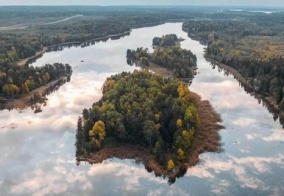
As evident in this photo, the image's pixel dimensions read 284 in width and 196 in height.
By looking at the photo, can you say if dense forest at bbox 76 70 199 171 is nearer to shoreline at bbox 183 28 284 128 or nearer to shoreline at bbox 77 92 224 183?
shoreline at bbox 77 92 224 183

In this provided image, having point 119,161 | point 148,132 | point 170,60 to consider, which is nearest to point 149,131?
point 148,132

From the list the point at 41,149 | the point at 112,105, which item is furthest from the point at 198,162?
the point at 41,149

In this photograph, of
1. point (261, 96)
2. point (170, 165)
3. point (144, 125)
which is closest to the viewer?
point (170, 165)

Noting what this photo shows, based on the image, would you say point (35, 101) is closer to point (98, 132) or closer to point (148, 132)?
point (98, 132)

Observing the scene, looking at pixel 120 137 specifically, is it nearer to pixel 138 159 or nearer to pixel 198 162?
pixel 138 159

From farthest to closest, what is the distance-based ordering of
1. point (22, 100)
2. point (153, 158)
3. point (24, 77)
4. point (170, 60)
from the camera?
point (170, 60)
point (24, 77)
point (22, 100)
point (153, 158)

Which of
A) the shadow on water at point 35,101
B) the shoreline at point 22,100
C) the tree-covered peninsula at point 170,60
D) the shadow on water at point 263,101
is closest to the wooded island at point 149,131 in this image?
the shadow on water at point 263,101

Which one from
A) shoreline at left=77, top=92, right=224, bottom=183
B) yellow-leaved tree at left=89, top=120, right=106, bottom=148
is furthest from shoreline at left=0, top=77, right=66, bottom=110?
shoreline at left=77, top=92, right=224, bottom=183
